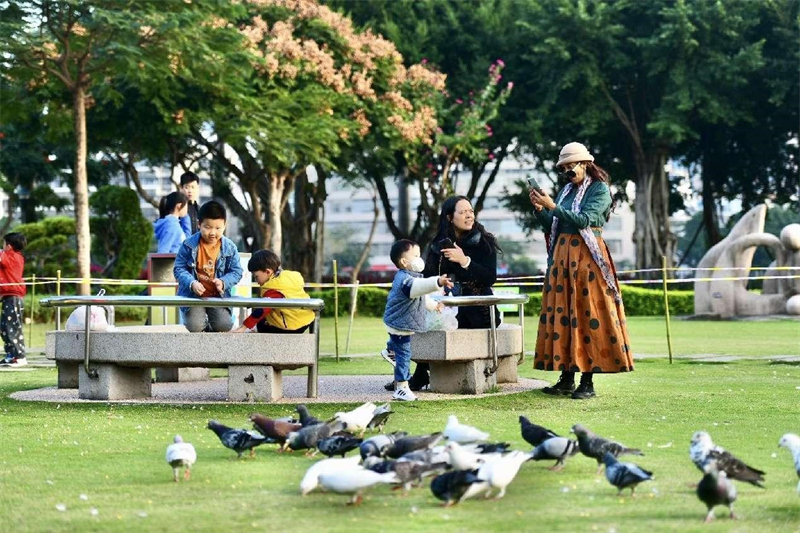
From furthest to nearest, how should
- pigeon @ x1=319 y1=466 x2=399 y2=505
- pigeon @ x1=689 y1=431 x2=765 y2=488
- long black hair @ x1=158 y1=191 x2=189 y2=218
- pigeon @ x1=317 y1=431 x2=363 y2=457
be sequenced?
long black hair @ x1=158 y1=191 x2=189 y2=218
pigeon @ x1=317 y1=431 x2=363 y2=457
pigeon @ x1=689 y1=431 x2=765 y2=488
pigeon @ x1=319 y1=466 x2=399 y2=505

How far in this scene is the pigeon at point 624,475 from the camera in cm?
630

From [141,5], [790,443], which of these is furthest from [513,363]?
[141,5]

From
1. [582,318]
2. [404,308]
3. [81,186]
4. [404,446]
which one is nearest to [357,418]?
[404,446]

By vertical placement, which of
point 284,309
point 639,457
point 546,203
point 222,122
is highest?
point 222,122

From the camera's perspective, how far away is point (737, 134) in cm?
4281

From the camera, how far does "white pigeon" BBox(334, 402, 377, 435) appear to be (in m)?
8.20

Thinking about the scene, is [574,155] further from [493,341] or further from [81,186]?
[81,186]

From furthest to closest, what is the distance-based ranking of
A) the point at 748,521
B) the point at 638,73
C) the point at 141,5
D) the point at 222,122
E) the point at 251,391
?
the point at 638,73
the point at 222,122
the point at 141,5
the point at 251,391
the point at 748,521

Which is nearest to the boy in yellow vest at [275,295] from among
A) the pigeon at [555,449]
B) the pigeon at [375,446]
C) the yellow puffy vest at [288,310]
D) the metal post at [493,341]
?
the yellow puffy vest at [288,310]

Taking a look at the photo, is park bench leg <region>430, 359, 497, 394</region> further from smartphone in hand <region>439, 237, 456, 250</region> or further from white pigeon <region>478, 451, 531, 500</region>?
white pigeon <region>478, 451, 531, 500</region>

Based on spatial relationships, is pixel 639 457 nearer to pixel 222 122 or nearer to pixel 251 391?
pixel 251 391

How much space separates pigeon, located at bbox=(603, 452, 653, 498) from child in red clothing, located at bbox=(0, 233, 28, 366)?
11.8m

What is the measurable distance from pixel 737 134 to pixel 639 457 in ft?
119

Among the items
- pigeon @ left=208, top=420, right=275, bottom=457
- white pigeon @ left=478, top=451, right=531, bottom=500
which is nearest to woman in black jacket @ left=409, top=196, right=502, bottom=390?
pigeon @ left=208, top=420, right=275, bottom=457
